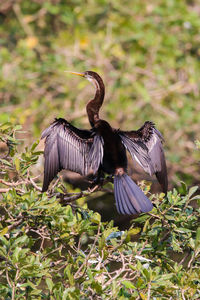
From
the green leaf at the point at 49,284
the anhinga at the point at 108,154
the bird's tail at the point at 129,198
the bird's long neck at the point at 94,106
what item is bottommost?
the green leaf at the point at 49,284

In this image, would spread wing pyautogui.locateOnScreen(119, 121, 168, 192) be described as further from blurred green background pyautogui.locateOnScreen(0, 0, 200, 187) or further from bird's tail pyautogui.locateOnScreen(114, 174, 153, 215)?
blurred green background pyautogui.locateOnScreen(0, 0, 200, 187)

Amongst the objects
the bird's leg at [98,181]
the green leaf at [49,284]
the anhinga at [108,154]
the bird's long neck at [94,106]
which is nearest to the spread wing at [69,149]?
the anhinga at [108,154]

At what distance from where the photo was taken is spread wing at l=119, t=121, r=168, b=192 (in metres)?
3.29

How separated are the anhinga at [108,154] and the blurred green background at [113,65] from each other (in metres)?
2.33

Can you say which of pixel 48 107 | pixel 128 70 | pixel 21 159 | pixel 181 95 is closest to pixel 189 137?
pixel 181 95

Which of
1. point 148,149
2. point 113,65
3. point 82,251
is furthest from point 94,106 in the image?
point 113,65

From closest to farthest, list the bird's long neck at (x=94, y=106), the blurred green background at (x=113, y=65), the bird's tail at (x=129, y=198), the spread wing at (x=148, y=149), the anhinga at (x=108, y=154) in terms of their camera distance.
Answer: the bird's tail at (x=129, y=198) → the anhinga at (x=108, y=154) → the spread wing at (x=148, y=149) → the bird's long neck at (x=94, y=106) → the blurred green background at (x=113, y=65)

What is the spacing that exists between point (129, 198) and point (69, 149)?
49 cm

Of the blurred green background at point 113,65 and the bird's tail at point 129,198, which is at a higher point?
the blurred green background at point 113,65

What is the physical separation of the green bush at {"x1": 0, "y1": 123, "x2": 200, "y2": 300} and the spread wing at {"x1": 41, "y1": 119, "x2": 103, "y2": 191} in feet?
0.70

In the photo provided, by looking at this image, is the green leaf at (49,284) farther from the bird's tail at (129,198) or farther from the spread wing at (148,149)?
the spread wing at (148,149)

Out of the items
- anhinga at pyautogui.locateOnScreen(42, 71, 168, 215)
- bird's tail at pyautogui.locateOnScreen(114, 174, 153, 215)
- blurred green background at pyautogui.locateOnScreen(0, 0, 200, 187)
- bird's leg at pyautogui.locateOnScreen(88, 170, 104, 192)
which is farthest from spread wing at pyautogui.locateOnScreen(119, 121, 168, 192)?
blurred green background at pyautogui.locateOnScreen(0, 0, 200, 187)

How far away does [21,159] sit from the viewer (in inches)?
113

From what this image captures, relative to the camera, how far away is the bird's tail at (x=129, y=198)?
2.83m
